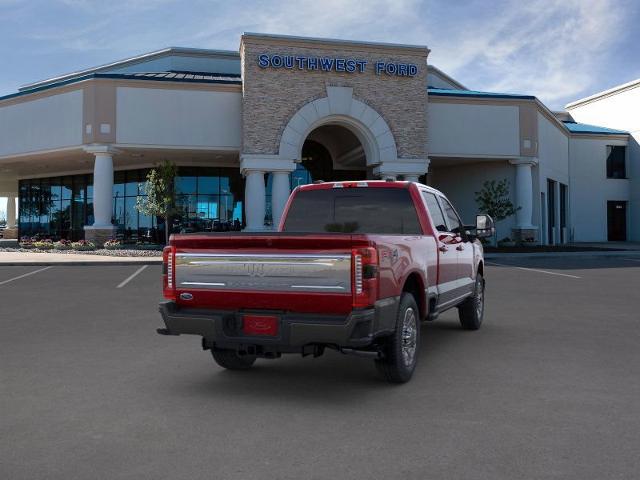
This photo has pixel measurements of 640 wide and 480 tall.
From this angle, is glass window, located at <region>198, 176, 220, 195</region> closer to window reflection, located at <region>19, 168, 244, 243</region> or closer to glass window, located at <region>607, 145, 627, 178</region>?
window reflection, located at <region>19, 168, 244, 243</region>

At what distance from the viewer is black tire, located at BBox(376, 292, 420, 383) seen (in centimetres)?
543

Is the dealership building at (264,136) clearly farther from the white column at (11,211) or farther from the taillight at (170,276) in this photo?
the white column at (11,211)

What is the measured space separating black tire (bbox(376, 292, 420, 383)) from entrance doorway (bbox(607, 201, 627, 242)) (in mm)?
41221

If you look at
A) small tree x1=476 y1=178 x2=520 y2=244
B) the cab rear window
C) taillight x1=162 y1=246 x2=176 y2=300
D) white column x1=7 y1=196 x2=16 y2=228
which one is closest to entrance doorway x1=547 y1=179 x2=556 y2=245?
small tree x1=476 y1=178 x2=520 y2=244

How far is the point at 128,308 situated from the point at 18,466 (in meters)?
7.22

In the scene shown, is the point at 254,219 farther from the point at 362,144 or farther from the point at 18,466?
the point at 18,466

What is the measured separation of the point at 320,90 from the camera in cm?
2802

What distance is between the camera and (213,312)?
538cm

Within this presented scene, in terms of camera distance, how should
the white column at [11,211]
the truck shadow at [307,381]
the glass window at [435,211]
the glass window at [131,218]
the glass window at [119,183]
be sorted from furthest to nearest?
the white column at [11,211] → the glass window at [119,183] → the glass window at [131,218] → the glass window at [435,211] → the truck shadow at [307,381]

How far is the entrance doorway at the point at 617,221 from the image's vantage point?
4234cm

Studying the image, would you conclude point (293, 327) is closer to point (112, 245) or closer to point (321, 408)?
point (321, 408)

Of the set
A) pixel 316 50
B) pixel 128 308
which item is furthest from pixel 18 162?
pixel 128 308

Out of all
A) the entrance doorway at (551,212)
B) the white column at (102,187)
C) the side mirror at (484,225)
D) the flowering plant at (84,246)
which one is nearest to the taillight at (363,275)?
the side mirror at (484,225)

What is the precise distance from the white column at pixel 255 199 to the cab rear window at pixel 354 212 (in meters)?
20.3
